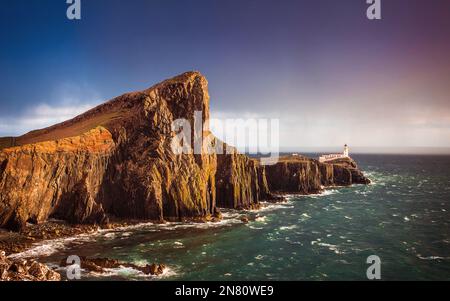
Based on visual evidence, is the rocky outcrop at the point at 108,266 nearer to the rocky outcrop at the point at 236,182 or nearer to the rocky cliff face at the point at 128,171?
the rocky cliff face at the point at 128,171

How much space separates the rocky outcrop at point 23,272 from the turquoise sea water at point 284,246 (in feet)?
20.5

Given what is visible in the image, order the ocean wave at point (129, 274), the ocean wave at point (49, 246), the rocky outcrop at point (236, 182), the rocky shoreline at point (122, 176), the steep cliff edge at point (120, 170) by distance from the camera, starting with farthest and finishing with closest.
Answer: the rocky outcrop at point (236, 182), the steep cliff edge at point (120, 170), the rocky shoreline at point (122, 176), the ocean wave at point (49, 246), the ocean wave at point (129, 274)

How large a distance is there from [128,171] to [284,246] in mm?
37996

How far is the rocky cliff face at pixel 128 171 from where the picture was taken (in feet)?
202

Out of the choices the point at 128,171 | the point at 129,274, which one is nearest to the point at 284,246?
the point at 129,274

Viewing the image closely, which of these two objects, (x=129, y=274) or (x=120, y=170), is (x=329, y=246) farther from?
(x=120, y=170)

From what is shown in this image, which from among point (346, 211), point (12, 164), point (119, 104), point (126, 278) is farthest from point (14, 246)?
point (346, 211)

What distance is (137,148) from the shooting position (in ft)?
252

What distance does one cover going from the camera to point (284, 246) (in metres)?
56.2

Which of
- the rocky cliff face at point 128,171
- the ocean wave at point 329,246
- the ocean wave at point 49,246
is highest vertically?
the rocky cliff face at point 128,171

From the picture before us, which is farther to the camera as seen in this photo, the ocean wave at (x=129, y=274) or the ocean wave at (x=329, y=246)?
the ocean wave at (x=329, y=246)

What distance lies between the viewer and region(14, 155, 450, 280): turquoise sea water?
43656mm

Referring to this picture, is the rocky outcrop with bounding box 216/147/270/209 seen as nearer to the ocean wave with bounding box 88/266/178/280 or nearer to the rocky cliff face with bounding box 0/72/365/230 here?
the rocky cliff face with bounding box 0/72/365/230

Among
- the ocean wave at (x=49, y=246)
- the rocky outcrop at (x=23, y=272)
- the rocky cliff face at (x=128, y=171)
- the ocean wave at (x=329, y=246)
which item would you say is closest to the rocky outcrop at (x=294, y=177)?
the rocky cliff face at (x=128, y=171)
